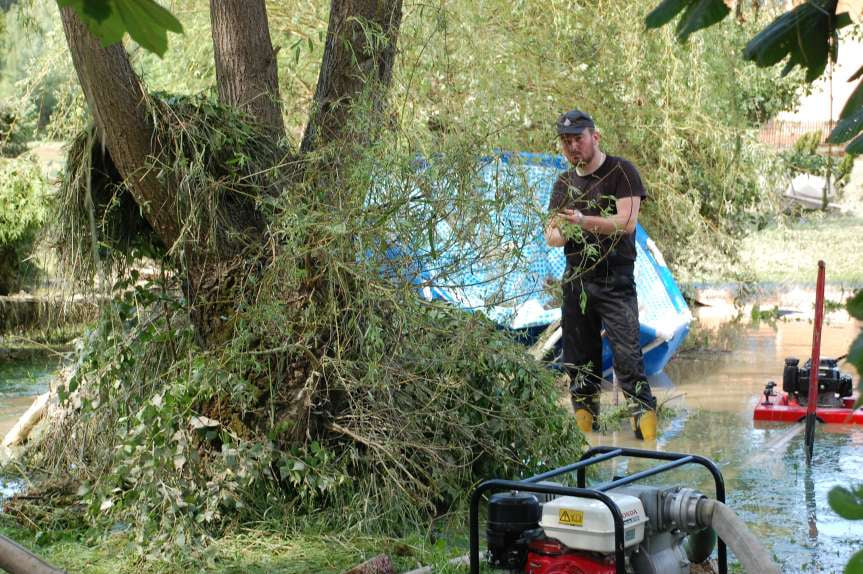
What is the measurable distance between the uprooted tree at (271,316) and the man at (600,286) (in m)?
1.42

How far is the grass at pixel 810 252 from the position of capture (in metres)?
18.2

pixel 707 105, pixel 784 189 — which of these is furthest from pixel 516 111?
pixel 784 189

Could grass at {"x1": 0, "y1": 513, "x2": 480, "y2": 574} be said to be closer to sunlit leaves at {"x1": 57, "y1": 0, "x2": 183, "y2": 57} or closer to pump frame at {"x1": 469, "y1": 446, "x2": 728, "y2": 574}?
pump frame at {"x1": 469, "y1": 446, "x2": 728, "y2": 574}

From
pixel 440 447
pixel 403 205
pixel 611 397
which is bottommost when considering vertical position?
pixel 611 397

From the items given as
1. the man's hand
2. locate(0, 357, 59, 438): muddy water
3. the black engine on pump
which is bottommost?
locate(0, 357, 59, 438): muddy water

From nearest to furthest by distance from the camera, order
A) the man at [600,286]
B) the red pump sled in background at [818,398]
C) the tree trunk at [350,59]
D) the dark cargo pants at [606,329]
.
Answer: the tree trunk at [350,59] → the man at [600,286] → the dark cargo pants at [606,329] → the red pump sled in background at [818,398]

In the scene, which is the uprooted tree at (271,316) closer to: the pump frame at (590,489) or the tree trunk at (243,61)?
the tree trunk at (243,61)

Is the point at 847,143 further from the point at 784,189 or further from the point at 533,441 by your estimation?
the point at 784,189

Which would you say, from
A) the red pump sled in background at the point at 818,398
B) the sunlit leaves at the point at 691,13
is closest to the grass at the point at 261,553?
the sunlit leaves at the point at 691,13

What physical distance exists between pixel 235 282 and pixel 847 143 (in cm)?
436

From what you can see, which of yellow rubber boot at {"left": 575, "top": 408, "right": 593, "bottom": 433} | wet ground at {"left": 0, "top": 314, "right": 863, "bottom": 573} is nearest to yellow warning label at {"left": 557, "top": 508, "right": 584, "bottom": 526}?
wet ground at {"left": 0, "top": 314, "right": 863, "bottom": 573}

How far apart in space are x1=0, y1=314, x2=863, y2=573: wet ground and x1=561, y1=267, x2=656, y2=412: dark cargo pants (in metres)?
0.37

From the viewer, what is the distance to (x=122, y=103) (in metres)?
5.25

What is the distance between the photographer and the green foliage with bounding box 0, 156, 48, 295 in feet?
36.6
